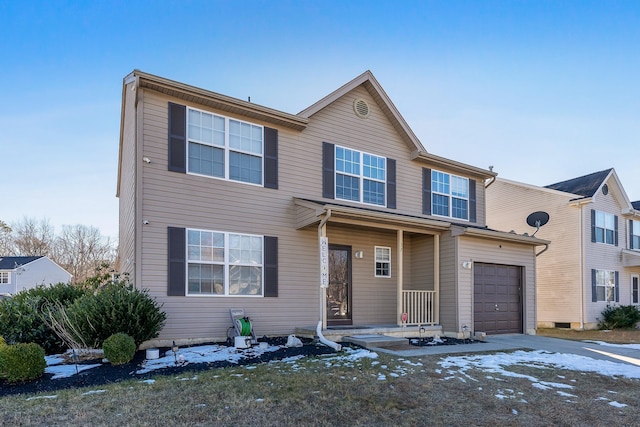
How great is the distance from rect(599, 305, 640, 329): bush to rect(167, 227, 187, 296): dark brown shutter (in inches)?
667

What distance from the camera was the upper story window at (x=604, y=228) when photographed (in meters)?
18.2

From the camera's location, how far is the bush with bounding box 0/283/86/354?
842 cm

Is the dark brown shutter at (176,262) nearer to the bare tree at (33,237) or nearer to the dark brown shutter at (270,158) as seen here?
the dark brown shutter at (270,158)

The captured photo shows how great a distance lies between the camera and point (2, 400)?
16.5ft

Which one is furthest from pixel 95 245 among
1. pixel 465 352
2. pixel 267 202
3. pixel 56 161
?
pixel 465 352

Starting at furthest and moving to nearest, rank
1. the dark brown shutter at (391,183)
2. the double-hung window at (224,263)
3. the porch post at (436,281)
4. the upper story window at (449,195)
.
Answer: the upper story window at (449,195) < the dark brown shutter at (391,183) < the porch post at (436,281) < the double-hung window at (224,263)

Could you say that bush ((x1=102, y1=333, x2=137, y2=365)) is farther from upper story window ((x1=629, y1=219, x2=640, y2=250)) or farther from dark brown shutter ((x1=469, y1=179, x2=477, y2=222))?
upper story window ((x1=629, y1=219, x2=640, y2=250))

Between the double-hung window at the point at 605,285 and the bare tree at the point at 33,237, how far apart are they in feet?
140

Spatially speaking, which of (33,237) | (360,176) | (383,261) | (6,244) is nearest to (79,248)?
(33,237)

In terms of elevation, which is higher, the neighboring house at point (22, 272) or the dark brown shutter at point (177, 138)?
the dark brown shutter at point (177, 138)

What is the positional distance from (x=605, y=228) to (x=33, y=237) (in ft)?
147

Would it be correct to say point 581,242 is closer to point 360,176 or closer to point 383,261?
point 383,261

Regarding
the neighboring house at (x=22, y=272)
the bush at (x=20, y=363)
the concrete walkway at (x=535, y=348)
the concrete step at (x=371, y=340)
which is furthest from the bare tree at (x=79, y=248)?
the concrete walkway at (x=535, y=348)

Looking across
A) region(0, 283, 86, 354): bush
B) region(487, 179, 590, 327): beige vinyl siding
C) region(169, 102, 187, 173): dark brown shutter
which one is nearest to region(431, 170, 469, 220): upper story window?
region(487, 179, 590, 327): beige vinyl siding
